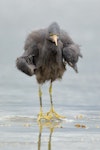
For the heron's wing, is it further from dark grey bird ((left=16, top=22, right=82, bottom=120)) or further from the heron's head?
the heron's head

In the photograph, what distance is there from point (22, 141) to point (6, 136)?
1.00 metres

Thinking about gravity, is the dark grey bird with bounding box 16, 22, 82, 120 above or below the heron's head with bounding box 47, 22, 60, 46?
below

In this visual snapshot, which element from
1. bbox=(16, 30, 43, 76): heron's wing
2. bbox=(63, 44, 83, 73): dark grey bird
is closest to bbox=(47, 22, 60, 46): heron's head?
bbox=(63, 44, 83, 73): dark grey bird

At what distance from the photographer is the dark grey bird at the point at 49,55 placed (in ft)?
56.2

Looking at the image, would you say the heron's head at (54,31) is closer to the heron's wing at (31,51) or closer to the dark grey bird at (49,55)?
the dark grey bird at (49,55)

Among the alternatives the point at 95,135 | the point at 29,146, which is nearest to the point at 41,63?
the point at 95,135

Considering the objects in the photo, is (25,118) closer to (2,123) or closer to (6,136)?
(2,123)

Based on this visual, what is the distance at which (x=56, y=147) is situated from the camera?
9719 millimetres

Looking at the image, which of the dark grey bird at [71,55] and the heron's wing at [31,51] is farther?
the dark grey bird at [71,55]

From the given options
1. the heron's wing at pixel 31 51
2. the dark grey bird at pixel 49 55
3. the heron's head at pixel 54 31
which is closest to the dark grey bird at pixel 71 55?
the dark grey bird at pixel 49 55

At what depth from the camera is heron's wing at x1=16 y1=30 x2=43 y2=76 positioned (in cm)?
1669

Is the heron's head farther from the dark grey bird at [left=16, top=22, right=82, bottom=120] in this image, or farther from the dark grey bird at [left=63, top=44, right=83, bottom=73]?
the dark grey bird at [left=63, top=44, right=83, bottom=73]

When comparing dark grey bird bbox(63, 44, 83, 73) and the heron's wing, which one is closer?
the heron's wing

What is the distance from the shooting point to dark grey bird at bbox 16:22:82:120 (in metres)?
17.1
